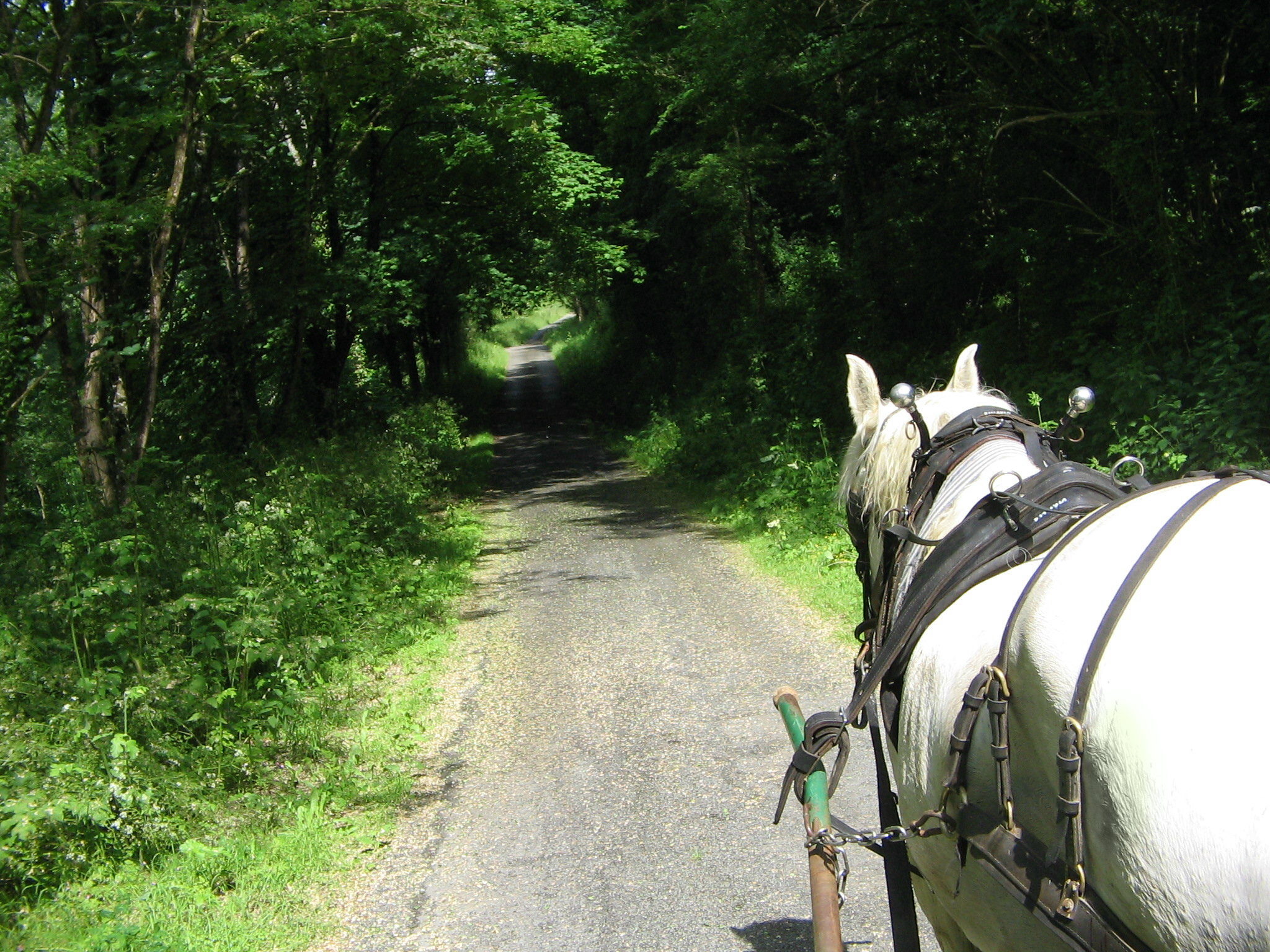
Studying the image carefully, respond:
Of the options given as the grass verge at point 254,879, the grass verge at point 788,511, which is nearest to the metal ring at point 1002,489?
the grass verge at point 254,879

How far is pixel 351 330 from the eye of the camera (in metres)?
15.7

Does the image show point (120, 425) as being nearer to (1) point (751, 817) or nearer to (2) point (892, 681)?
(1) point (751, 817)

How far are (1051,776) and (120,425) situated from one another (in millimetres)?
8313

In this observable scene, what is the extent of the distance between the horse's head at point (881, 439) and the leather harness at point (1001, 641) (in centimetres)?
4

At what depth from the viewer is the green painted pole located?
7.60 feet

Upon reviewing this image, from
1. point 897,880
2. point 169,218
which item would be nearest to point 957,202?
point 169,218

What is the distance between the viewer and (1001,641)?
188 centimetres

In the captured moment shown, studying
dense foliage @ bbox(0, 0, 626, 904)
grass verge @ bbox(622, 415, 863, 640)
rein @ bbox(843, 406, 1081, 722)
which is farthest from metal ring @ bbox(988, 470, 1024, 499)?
grass verge @ bbox(622, 415, 863, 640)

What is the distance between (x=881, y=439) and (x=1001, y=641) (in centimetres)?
115

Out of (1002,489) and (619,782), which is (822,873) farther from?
(619,782)

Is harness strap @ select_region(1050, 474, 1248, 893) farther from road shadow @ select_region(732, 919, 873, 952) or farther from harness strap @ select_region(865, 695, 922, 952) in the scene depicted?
road shadow @ select_region(732, 919, 873, 952)

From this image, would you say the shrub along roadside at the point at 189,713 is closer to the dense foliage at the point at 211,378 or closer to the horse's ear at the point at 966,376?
the dense foliage at the point at 211,378

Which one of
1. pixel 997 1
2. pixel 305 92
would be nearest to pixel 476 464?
pixel 305 92

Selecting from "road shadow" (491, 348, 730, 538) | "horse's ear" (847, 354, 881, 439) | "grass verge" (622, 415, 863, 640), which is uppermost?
"horse's ear" (847, 354, 881, 439)
